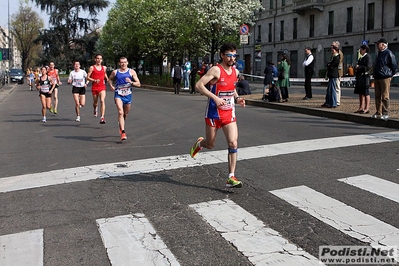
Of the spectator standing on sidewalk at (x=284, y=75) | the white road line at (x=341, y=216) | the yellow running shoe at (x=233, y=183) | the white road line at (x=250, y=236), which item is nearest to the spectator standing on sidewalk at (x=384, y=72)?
the spectator standing on sidewalk at (x=284, y=75)

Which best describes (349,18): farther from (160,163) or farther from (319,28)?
(160,163)

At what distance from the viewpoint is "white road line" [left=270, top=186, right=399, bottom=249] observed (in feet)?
15.9

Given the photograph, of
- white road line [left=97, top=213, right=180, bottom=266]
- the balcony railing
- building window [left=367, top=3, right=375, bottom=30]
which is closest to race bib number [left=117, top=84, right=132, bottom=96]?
white road line [left=97, top=213, right=180, bottom=266]

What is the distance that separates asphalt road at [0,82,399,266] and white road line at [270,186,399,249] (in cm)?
9

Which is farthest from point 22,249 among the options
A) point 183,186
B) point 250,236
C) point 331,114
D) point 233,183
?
point 331,114

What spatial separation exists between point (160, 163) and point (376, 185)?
3.42 metres

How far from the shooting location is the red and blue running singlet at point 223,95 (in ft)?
22.1

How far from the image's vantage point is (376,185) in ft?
22.0

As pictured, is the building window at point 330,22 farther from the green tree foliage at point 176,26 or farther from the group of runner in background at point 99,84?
the group of runner in background at point 99,84

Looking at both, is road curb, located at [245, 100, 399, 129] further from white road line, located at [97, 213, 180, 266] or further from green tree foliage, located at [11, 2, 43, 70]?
green tree foliage, located at [11, 2, 43, 70]

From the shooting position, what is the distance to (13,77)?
63.9 m

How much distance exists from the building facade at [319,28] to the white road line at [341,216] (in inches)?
1232

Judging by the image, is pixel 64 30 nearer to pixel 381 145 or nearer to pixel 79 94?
pixel 79 94

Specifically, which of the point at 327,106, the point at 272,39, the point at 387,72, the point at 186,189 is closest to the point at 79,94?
the point at 327,106
